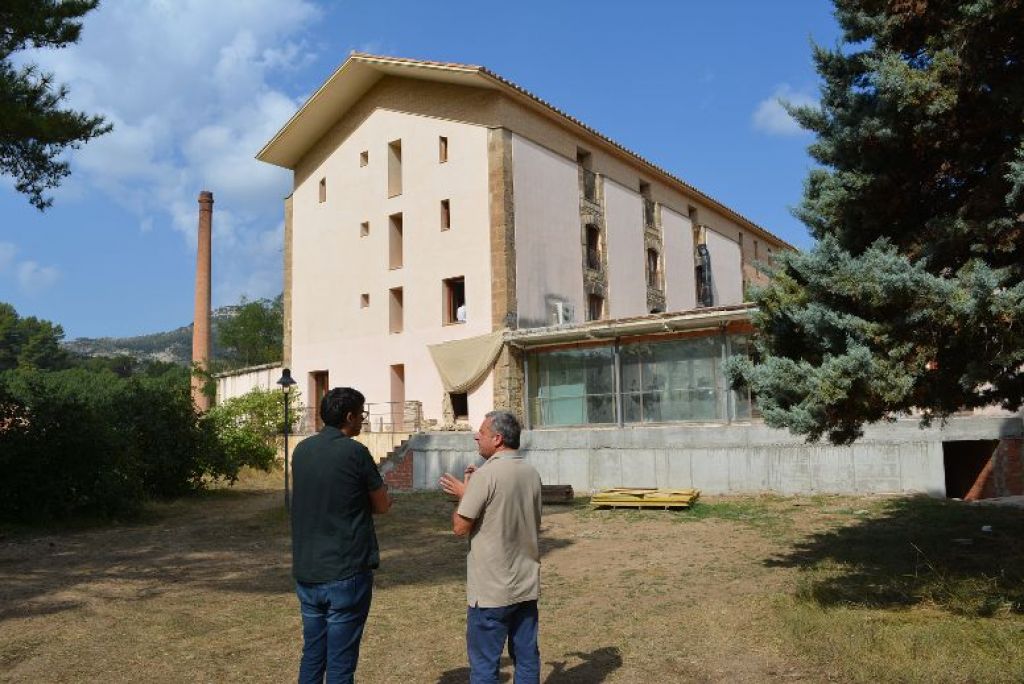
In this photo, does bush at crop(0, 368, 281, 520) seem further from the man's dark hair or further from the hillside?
the hillside

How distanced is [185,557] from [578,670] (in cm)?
757

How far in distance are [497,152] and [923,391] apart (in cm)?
1906

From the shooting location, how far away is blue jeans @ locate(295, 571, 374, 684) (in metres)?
3.97

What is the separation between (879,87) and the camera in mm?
6359

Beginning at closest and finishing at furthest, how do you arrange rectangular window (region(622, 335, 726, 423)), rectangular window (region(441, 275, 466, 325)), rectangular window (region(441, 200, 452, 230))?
rectangular window (region(622, 335, 726, 423)) < rectangular window (region(441, 275, 466, 325)) < rectangular window (region(441, 200, 452, 230))

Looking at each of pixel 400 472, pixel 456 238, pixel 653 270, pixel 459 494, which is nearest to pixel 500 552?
pixel 459 494

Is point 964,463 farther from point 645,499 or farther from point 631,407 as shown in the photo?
point 631,407

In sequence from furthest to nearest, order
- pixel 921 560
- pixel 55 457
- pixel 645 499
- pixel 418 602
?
pixel 645 499
pixel 55 457
pixel 921 560
pixel 418 602

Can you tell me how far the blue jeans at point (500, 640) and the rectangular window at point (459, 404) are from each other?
20117 millimetres

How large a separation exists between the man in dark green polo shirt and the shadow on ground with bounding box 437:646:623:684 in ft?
5.58

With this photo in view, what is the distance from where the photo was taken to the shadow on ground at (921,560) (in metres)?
7.04

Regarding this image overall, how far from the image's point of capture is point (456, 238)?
Answer: 973 inches

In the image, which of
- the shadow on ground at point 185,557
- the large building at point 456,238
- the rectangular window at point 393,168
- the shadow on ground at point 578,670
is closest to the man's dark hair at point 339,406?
the shadow on ground at point 578,670

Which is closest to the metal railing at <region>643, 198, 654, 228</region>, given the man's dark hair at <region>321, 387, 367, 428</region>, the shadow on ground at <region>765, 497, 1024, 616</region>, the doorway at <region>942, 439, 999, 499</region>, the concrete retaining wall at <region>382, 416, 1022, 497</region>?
the concrete retaining wall at <region>382, 416, 1022, 497</region>
